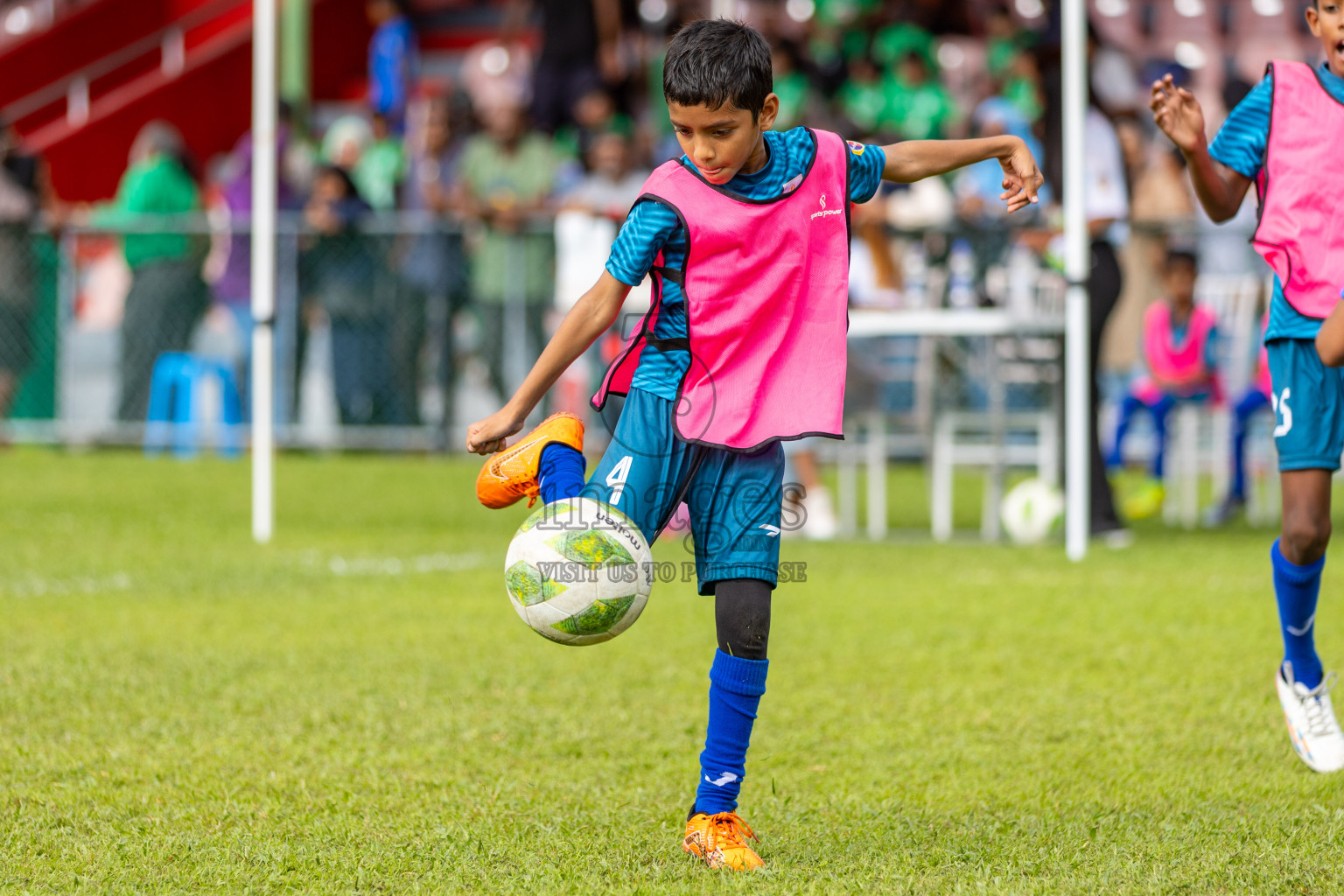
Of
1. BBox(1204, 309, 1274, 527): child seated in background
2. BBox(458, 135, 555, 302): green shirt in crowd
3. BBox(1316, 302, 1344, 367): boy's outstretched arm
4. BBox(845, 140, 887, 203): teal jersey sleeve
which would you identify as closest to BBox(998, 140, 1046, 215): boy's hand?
BBox(845, 140, 887, 203): teal jersey sleeve

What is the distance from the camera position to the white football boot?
439cm

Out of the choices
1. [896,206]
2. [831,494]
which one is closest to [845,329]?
[831,494]

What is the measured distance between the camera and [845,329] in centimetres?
379

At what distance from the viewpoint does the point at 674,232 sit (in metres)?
3.60

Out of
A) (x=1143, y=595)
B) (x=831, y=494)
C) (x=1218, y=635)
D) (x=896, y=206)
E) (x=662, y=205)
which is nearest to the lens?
(x=662, y=205)

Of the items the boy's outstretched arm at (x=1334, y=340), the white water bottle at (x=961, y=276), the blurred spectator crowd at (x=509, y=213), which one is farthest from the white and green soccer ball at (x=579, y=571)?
the white water bottle at (x=961, y=276)

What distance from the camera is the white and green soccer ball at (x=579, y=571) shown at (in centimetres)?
358

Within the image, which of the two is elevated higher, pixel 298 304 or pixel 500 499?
pixel 298 304

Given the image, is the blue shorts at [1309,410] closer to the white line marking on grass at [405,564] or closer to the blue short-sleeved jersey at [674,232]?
the blue short-sleeved jersey at [674,232]

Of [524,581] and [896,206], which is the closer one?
[524,581]

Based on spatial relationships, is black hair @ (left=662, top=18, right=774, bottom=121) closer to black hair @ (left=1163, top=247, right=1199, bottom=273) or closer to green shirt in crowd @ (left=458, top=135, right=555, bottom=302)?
black hair @ (left=1163, top=247, right=1199, bottom=273)

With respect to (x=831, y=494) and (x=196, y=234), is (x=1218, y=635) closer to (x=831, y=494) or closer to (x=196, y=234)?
(x=831, y=494)

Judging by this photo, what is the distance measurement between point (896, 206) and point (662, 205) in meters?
9.28

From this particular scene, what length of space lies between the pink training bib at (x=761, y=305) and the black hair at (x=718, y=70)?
0.23 m
